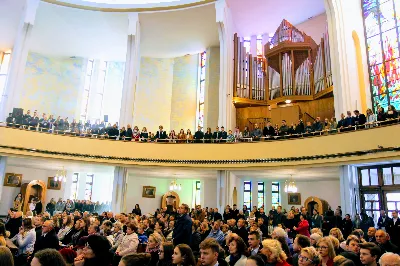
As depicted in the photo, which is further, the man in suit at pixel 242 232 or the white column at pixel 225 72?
the white column at pixel 225 72

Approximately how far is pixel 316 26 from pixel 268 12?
261 cm

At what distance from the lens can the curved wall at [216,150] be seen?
1127 cm

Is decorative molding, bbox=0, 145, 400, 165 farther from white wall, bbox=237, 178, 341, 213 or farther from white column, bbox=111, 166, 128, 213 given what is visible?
white wall, bbox=237, 178, 341, 213

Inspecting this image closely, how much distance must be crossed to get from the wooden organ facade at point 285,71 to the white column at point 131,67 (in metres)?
5.17

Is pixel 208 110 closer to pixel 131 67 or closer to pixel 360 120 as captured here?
pixel 131 67

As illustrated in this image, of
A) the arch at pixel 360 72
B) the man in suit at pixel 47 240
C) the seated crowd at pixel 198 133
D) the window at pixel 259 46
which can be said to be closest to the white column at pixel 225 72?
the seated crowd at pixel 198 133

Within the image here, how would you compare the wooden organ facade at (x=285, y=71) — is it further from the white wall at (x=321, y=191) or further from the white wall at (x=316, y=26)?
the white wall at (x=321, y=191)

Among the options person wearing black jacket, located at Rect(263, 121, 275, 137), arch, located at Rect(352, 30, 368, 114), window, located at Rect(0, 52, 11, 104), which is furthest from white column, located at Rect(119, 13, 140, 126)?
arch, located at Rect(352, 30, 368, 114)

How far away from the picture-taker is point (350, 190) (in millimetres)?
11930

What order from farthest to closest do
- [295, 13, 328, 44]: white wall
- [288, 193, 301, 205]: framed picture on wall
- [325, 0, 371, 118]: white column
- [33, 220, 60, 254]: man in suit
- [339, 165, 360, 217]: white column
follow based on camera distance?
[295, 13, 328, 44]: white wall < [288, 193, 301, 205]: framed picture on wall < [325, 0, 371, 118]: white column < [339, 165, 360, 217]: white column < [33, 220, 60, 254]: man in suit

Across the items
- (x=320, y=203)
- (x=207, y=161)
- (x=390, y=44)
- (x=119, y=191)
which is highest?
(x=390, y=44)

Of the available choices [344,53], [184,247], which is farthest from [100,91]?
[184,247]

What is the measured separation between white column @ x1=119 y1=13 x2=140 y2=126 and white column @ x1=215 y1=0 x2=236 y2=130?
4364 millimetres

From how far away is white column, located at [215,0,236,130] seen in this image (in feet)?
56.4
